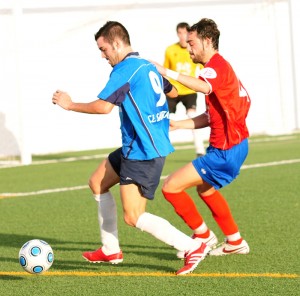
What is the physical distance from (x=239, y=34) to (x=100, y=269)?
13022mm

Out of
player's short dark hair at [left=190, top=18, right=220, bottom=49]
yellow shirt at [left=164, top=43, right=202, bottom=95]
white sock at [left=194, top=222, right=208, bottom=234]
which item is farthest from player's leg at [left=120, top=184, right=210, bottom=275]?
yellow shirt at [left=164, top=43, right=202, bottom=95]

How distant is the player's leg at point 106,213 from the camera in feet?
25.1

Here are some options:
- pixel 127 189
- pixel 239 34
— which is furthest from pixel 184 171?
pixel 239 34

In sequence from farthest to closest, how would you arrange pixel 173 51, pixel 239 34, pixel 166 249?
pixel 239 34 → pixel 173 51 → pixel 166 249

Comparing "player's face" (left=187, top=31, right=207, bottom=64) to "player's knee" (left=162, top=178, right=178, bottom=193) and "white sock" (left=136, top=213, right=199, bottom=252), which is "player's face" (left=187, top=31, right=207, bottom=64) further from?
"white sock" (left=136, top=213, right=199, bottom=252)

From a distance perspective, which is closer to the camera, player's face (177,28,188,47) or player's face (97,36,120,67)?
player's face (97,36,120,67)

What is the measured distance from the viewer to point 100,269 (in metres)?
7.52

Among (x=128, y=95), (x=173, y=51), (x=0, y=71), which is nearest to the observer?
(x=128, y=95)

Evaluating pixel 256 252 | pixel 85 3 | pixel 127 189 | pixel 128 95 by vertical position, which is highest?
pixel 85 3

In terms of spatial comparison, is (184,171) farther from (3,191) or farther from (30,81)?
(30,81)

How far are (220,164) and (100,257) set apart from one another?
3.74 ft

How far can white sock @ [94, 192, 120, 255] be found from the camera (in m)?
7.67

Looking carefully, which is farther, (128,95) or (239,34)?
(239,34)

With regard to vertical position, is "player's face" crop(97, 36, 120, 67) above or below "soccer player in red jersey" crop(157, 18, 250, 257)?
above
